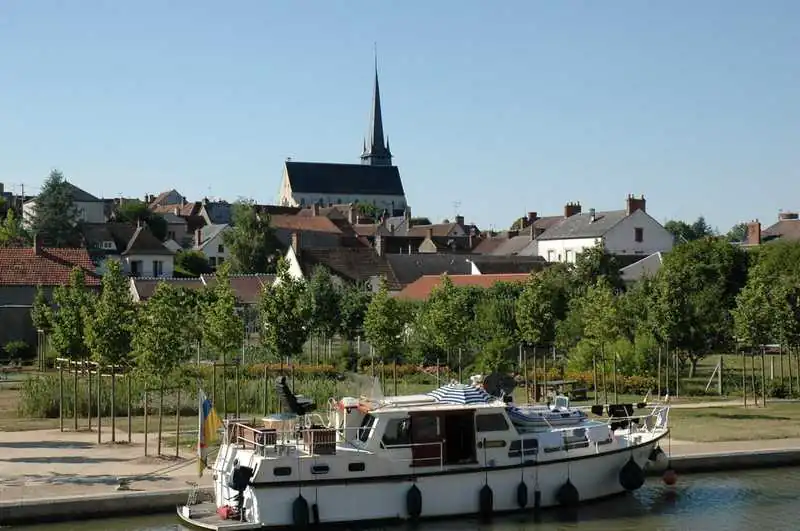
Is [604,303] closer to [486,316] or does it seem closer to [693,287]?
[486,316]

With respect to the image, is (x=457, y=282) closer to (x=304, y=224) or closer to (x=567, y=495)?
(x=567, y=495)

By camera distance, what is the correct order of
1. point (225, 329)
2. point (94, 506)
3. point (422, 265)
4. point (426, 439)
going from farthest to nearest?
point (422, 265), point (225, 329), point (426, 439), point (94, 506)

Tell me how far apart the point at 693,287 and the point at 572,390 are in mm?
23950

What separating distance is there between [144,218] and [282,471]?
116267 millimetres

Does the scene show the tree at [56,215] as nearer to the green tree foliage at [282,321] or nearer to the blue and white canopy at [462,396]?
the green tree foliage at [282,321]

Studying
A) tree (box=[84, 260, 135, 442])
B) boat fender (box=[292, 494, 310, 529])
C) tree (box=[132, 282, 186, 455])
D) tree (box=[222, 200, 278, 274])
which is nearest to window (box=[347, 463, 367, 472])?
boat fender (box=[292, 494, 310, 529])

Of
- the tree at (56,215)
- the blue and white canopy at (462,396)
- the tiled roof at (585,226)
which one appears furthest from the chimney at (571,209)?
the blue and white canopy at (462,396)

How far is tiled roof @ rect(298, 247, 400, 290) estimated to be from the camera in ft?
268

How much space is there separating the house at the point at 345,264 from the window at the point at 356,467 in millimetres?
54473

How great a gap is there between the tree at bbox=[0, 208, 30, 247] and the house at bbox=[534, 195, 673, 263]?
46139mm

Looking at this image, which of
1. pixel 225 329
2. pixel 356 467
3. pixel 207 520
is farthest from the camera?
pixel 225 329

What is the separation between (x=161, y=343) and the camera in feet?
97.8

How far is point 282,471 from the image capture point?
951 inches

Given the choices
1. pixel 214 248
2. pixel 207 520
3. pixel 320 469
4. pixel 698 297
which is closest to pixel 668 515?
pixel 320 469
